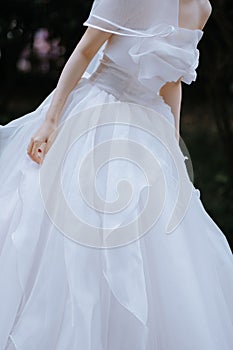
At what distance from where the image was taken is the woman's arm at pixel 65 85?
6.72ft

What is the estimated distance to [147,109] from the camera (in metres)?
2.17

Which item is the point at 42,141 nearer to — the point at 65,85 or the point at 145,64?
the point at 65,85

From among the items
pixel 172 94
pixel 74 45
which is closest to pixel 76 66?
pixel 172 94

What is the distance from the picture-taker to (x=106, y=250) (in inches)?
76.1

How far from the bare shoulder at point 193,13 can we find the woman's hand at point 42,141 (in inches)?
18.6

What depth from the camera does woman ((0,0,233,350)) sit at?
6.24ft

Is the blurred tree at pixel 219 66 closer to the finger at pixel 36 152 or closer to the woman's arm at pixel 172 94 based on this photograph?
the woman's arm at pixel 172 94

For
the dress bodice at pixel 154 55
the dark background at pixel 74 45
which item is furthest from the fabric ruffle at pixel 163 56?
the dark background at pixel 74 45

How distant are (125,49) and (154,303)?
69cm

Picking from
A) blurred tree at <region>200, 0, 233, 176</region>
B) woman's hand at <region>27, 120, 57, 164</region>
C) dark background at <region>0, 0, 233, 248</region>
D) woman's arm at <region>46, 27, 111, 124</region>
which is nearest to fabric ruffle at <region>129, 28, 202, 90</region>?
woman's arm at <region>46, 27, 111, 124</region>

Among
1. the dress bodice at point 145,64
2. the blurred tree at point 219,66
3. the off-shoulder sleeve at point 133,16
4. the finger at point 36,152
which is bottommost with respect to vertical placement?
the blurred tree at point 219,66

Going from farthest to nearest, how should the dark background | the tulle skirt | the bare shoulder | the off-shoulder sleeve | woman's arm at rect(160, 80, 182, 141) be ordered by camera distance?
the dark background < woman's arm at rect(160, 80, 182, 141) < the bare shoulder < the off-shoulder sleeve < the tulle skirt

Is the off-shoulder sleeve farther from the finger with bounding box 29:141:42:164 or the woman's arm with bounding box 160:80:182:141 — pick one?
the finger with bounding box 29:141:42:164

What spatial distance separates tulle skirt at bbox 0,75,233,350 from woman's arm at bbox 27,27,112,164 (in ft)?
0.11
